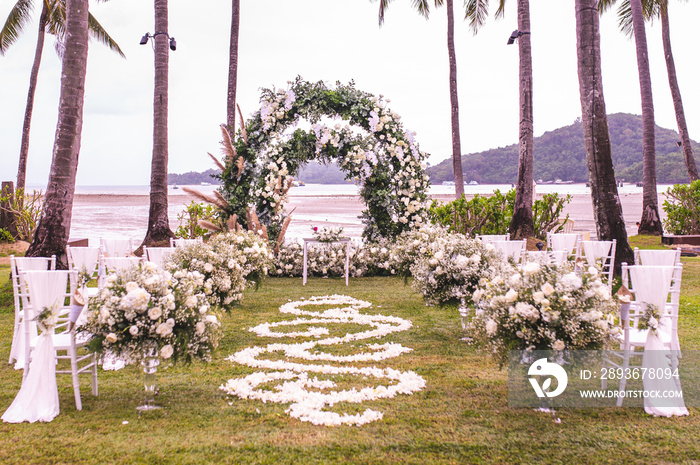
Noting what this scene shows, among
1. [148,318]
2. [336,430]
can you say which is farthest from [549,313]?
[148,318]

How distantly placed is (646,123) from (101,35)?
19.4m

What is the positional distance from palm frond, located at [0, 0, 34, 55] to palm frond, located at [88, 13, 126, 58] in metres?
2.00

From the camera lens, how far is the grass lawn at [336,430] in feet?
10.4

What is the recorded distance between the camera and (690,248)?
41.4ft

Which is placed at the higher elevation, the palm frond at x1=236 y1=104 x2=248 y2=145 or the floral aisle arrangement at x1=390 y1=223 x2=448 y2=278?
the palm frond at x1=236 y1=104 x2=248 y2=145

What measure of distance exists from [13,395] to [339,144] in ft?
27.4

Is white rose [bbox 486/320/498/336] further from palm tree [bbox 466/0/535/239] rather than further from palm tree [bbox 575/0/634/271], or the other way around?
palm tree [bbox 466/0/535/239]

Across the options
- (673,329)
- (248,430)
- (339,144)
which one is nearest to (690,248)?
(339,144)

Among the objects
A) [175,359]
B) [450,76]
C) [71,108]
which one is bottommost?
[175,359]

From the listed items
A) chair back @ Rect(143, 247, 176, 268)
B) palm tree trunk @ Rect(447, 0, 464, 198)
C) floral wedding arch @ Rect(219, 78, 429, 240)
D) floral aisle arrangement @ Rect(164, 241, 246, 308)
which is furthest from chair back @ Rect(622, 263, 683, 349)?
palm tree trunk @ Rect(447, 0, 464, 198)

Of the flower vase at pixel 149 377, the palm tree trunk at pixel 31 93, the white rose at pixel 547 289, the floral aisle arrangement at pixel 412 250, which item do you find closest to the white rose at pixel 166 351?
the flower vase at pixel 149 377

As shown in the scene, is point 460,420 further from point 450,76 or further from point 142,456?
point 450,76

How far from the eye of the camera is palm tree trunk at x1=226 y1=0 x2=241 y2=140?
47.9 feet

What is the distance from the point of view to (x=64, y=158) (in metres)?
7.57
